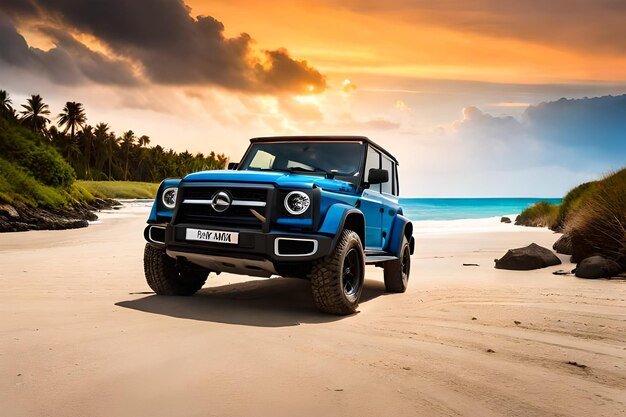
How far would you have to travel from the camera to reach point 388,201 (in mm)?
8102

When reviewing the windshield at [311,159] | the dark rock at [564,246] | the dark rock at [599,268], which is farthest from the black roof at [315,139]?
the dark rock at [564,246]

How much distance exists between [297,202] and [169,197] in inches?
66.4

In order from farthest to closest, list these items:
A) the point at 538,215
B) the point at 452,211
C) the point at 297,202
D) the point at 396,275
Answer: the point at 452,211
the point at 538,215
the point at 396,275
the point at 297,202

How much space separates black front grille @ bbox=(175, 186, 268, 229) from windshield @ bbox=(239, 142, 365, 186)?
45.8 inches

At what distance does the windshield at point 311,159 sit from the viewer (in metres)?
6.96

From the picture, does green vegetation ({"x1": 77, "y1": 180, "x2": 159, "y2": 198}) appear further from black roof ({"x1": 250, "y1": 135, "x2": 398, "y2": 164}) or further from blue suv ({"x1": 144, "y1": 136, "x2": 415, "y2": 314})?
blue suv ({"x1": 144, "y1": 136, "x2": 415, "y2": 314})

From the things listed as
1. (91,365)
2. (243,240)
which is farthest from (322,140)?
(91,365)

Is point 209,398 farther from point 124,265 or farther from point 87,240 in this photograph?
point 87,240

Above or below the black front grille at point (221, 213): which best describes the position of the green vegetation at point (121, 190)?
above

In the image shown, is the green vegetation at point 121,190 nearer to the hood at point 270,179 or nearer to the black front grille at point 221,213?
the black front grille at point 221,213

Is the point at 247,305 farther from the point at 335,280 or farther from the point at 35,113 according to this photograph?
Result: the point at 35,113

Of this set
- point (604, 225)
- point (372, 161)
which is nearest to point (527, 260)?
point (604, 225)

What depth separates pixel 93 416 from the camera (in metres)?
2.90

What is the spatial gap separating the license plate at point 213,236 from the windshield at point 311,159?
4.76ft
